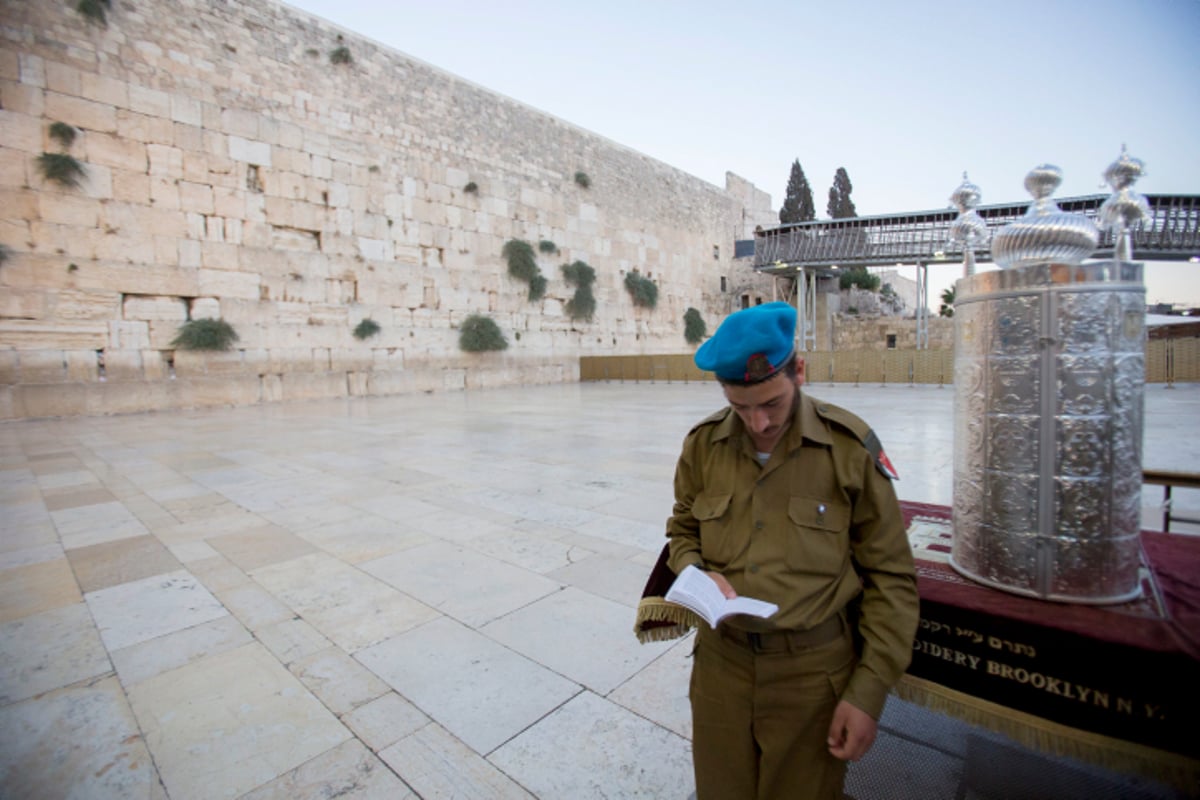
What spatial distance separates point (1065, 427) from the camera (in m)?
1.19

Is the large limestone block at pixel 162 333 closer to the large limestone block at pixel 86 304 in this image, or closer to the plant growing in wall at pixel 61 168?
the large limestone block at pixel 86 304

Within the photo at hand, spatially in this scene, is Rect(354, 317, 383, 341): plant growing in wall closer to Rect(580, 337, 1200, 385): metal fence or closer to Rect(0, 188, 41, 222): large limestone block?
Rect(0, 188, 41, 222): large limestone block

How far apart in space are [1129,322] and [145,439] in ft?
29.8

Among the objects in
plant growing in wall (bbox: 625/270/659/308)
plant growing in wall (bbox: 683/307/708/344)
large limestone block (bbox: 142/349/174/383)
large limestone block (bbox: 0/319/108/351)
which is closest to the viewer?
large limestone block (bbox: 0/319/108/351)

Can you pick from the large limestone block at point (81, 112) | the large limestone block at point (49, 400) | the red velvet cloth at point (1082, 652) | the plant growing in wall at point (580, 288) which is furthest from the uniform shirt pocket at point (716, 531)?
the plant growing in wall at point (580, 288)

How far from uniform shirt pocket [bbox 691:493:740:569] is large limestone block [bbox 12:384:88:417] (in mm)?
12122

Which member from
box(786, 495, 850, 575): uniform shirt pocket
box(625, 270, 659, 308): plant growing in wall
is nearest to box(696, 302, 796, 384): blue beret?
box(786, 495, 850, 575): uniform shirt pocket

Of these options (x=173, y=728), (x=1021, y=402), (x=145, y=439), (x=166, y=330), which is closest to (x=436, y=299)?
(x=166, y=330)

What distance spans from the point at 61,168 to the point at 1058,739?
13.3 m

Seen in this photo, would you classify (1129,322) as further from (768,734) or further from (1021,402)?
(768,734)

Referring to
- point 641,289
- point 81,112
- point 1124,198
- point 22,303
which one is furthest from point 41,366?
point 641,289

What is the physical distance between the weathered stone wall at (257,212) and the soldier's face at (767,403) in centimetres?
1224

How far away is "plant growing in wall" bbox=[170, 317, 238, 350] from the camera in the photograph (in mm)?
10727

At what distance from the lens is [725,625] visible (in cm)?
126
